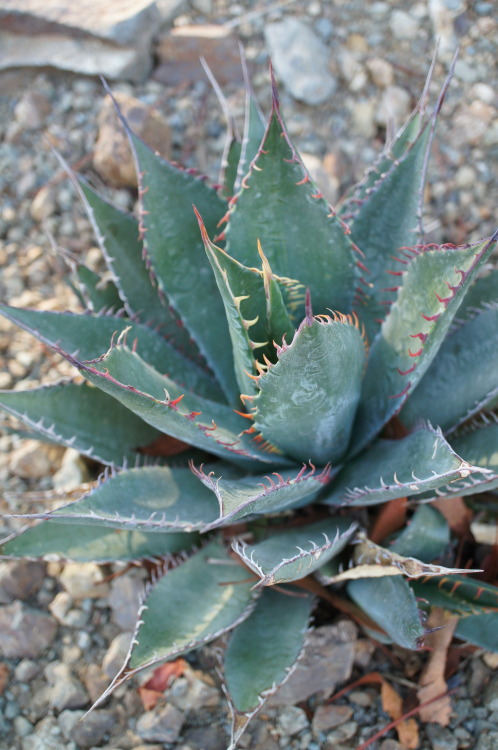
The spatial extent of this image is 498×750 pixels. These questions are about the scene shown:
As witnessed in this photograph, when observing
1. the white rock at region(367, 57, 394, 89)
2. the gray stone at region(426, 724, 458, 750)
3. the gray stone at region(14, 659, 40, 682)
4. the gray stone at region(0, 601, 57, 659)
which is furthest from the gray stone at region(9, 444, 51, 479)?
the white rock at region(367, 57, 394, 89)

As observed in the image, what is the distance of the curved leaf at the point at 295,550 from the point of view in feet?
3.30

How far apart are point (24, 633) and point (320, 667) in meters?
0.65

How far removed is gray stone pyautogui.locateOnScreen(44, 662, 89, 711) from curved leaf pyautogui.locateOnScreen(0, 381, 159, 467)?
1.52 feet

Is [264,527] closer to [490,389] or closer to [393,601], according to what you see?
[393,601]

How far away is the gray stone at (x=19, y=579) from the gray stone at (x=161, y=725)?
0.41m

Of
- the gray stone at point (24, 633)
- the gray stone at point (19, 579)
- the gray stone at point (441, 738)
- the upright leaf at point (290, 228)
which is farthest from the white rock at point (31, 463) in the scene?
the gray stone at point (441, 738)

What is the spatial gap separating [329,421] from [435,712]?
25.2 inches

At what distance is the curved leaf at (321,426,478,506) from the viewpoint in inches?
39.2

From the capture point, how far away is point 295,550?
1.14 metres

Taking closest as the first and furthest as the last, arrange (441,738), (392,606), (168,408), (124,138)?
1. (168,408)
2. (392,606)
3. (441,738)
4. (124,138)

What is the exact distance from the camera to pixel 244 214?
1.23 m

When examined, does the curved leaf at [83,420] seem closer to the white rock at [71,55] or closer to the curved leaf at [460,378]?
the curved leaf at [460,378]

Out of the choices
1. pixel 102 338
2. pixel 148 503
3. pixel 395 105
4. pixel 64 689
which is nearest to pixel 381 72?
pixel 395 105

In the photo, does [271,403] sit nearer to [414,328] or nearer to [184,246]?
[414,328]
